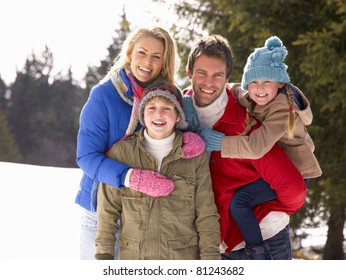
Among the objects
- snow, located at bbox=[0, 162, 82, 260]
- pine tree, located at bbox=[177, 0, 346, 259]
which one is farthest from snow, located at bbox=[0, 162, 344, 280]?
pine tree, located at bbox=[177, 0, 346, 259]

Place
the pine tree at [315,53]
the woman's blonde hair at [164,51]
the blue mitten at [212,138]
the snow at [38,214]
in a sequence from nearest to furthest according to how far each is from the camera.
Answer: the blue mitten at [212,138]
the woman's blonde hair at [164,51]
the snow at [38,214]
the pine tree at [315,53]

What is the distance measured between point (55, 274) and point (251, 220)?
1.30 m

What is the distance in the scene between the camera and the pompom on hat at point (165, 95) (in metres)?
3.05

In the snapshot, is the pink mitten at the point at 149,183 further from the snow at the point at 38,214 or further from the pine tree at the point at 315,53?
the pine tree at the point at 315,53

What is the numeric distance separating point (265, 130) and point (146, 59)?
824 millimetres

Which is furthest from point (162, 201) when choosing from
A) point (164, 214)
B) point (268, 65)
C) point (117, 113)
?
point (268, 65)

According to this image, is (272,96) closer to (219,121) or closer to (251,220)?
(219,121)

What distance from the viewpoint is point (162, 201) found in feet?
9.82

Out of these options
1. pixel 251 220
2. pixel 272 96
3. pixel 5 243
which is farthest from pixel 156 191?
pixel 5 243

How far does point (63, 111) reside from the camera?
3481cm

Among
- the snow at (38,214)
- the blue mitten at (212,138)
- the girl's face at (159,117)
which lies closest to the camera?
the girl's face at (159,117)

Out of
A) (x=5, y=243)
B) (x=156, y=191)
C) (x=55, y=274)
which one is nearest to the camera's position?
(x=156, y=191)

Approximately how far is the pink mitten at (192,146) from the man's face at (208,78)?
0.25 metres

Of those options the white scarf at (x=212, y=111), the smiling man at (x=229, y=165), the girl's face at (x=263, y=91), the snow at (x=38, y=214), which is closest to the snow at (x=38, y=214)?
the snow at (x=38, y=214)
